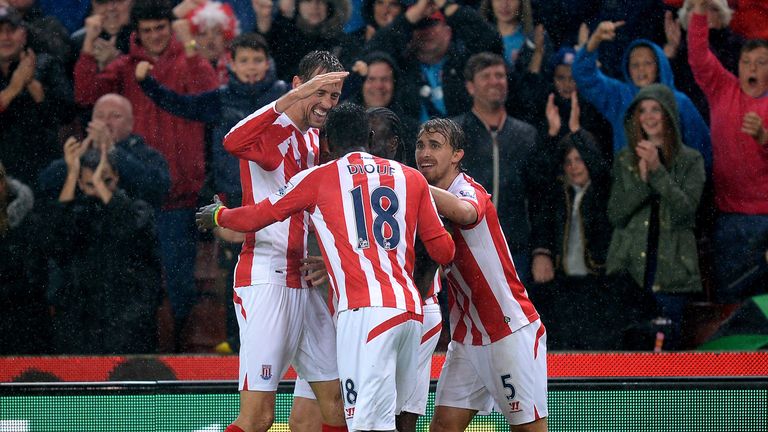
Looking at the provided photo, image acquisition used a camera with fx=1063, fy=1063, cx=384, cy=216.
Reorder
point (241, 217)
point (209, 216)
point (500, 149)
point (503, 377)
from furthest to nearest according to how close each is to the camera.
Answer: point (500, 149) → point (503, 377) → point (209, 216) → point (241, 217)

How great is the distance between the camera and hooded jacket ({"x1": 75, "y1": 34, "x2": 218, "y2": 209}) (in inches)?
295

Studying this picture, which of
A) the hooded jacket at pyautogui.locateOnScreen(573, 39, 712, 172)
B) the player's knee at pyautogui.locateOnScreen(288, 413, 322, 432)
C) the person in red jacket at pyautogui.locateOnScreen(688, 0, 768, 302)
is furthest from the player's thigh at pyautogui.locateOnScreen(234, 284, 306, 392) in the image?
the person in red jacket at pyautogui.locateOnScreen(688, 0, 768, 302)

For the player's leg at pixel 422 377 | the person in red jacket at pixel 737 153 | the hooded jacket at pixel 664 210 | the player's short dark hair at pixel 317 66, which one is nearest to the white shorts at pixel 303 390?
the player's leg at pixel 422 377

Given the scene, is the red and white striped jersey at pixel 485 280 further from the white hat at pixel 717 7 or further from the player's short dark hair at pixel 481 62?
the white hat at pixel 717 7

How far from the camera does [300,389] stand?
15.7ft

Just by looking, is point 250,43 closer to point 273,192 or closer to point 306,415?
point 273,192

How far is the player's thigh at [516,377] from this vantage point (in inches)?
176

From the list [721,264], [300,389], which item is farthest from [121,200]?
[721,264]

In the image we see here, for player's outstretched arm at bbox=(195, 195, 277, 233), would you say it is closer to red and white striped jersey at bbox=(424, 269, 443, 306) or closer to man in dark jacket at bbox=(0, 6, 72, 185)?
red and white striped jersey at bbox=(424, 269, 443, 306)

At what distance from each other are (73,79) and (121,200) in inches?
36.3

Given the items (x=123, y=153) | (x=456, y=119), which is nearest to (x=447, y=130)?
(x=456, y=119)

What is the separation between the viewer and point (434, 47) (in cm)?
754

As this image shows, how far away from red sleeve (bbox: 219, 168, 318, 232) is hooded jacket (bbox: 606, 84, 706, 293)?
12.7 feet

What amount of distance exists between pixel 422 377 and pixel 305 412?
57 cm
